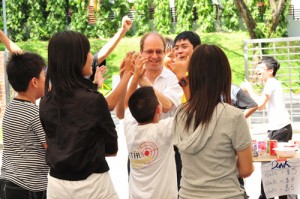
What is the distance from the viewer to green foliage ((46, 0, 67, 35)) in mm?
31203

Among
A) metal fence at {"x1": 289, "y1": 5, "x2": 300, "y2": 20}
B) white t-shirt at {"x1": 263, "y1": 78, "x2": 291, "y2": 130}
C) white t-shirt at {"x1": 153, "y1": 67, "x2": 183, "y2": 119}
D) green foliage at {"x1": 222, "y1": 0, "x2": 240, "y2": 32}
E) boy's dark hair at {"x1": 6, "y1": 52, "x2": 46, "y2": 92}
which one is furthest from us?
metal fence at {"x1": 289, "y1": 5, "x2": 300, "y2": 20}

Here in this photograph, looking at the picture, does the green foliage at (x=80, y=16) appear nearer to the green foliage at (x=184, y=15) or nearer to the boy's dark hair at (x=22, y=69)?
the green foliage at (x=184, y=15)

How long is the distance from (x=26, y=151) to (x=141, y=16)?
26966 mm

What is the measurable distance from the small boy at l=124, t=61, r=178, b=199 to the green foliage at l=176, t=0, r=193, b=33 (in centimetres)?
2580

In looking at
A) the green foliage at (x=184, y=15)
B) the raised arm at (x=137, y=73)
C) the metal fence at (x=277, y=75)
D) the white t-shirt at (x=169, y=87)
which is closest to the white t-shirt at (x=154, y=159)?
the raised arm at (x=137, y=73)

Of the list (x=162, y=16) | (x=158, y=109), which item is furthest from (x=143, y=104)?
(x=162, y=16)

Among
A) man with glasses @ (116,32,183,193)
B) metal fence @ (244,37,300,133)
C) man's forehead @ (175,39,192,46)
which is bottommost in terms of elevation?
metal fence @ (244,37,300,133)

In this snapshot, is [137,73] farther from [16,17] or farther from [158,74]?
[16,17]

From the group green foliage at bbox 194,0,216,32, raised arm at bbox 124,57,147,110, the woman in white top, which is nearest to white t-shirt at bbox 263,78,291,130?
raised arm at bbox 124,57,147,110

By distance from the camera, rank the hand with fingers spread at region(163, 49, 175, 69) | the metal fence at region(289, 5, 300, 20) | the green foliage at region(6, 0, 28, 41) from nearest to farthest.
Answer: the hand with fingers spread at region(163, 49, 175, 69) → the metal fence at region(289, 5, 300, 20) → the green foliage at region(6, 0, 28, 41)

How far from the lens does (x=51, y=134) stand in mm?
3693

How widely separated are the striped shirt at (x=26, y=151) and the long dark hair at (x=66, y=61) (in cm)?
58

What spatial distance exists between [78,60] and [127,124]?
111cm

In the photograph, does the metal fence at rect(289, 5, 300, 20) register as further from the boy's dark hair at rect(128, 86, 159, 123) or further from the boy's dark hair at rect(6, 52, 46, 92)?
the boy's dark hair at rect(6, 52, 46, 92)
